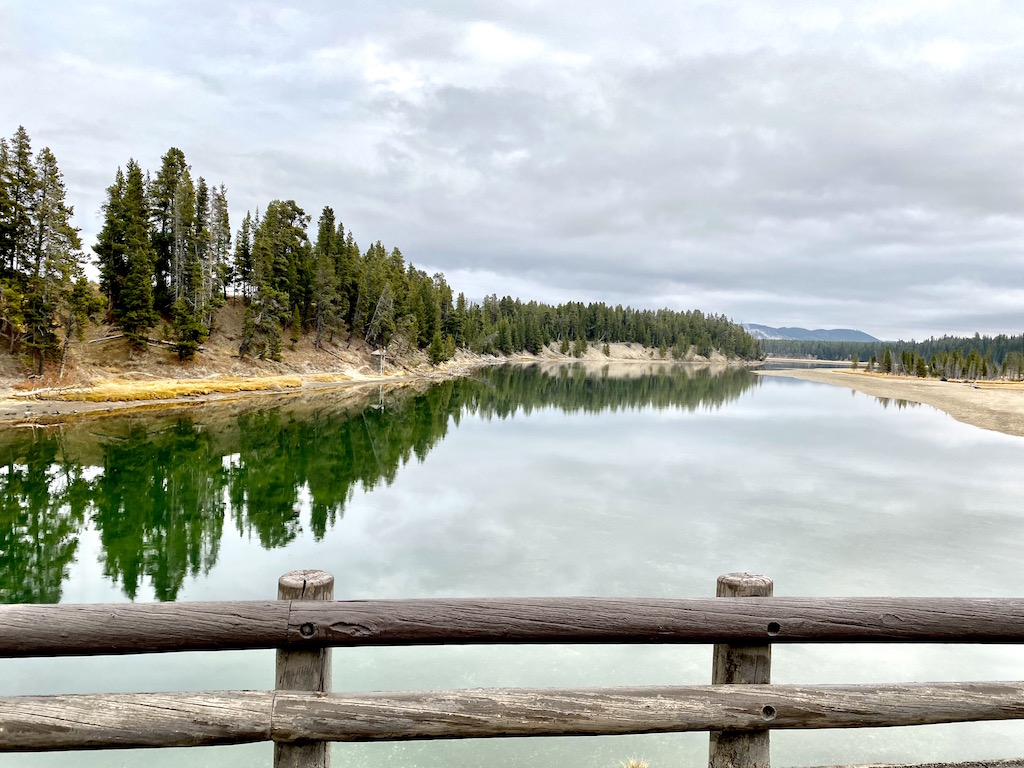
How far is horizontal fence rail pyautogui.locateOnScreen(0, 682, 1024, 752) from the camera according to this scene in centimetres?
→ 300

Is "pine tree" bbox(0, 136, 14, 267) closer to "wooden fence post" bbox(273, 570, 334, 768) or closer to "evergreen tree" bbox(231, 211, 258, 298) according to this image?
"evergreen tree" bbox(231, 211, 258, 298)

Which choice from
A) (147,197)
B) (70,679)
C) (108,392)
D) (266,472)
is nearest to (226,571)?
(70,679)

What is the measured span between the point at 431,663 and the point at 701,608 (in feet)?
28.1

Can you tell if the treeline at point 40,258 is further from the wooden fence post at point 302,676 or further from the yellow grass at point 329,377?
the wooden fence post at point 302,676

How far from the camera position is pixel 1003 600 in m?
3.56

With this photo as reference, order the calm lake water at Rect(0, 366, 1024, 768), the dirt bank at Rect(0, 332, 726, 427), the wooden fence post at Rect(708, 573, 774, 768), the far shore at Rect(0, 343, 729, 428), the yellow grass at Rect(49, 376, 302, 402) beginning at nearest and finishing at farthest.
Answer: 1. the wooden fence post at Rect(708, 573, 774, 768)
2. the calm lake water at Rect(0, 366, 1024, 768)
3. the far shore at Rect(0, 343, 729, 428)
4. the dirt bank at Rect(0, 332, 726, 427)
5. the yellow grass at Rect(49, 376, 302, 402)

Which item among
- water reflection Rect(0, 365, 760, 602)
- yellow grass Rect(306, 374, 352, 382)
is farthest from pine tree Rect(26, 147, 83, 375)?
yellow grass Rect(306, 374, 352, 382)

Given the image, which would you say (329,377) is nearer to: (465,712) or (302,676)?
(302,676)

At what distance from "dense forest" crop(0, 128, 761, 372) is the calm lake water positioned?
711 inches

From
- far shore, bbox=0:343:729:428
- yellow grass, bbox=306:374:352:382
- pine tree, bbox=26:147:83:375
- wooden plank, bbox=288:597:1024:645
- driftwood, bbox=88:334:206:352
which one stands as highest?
pine tree, bbox=26:147:83:375

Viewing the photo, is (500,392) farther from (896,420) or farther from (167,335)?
(896,420)

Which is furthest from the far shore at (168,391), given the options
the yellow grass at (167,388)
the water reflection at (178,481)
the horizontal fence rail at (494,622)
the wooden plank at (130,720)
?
the horizontal fence rail at (494,622)

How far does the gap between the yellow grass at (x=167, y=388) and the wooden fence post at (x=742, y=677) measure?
54.8 meters

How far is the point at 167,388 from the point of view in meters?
53.8
